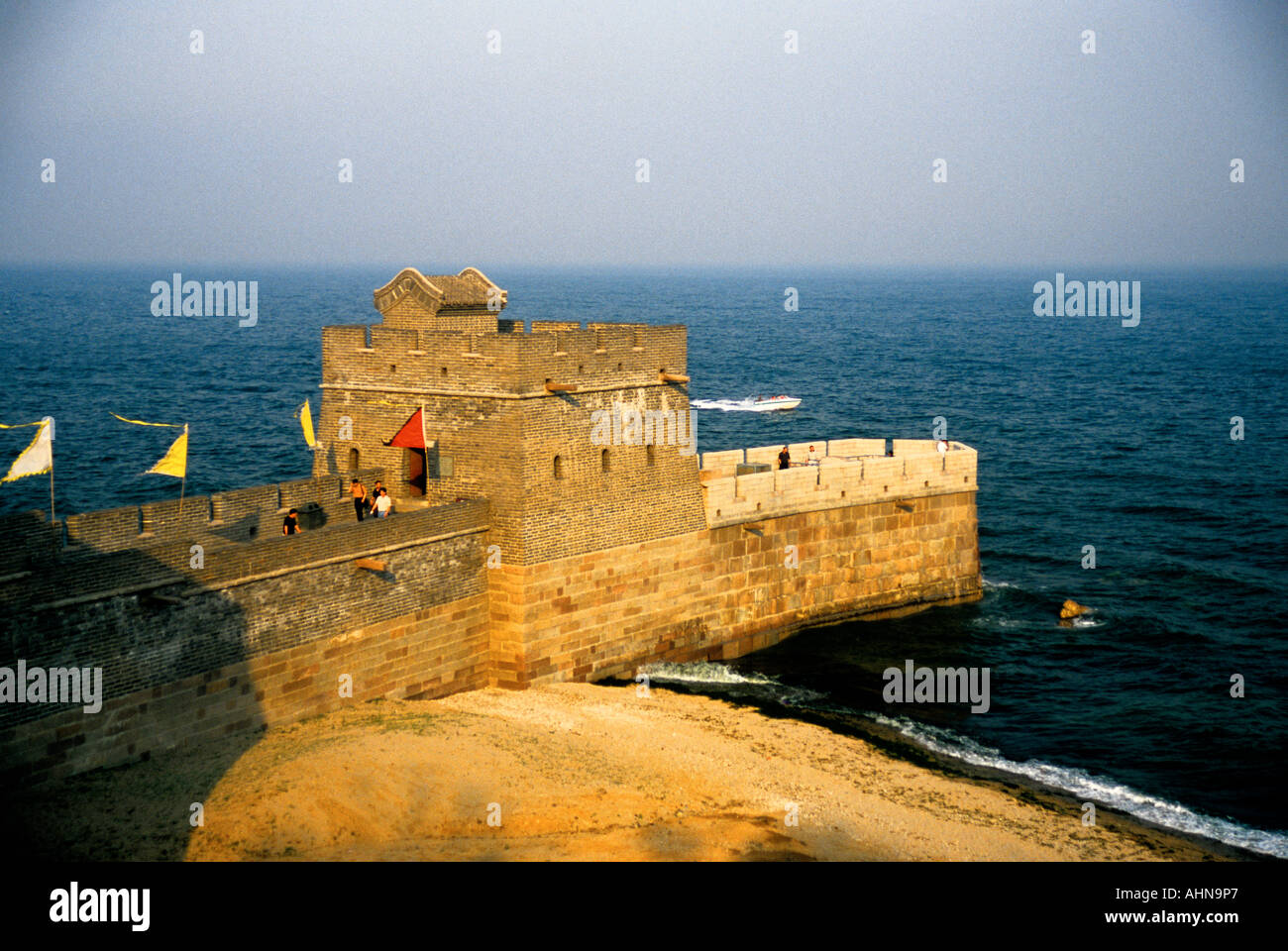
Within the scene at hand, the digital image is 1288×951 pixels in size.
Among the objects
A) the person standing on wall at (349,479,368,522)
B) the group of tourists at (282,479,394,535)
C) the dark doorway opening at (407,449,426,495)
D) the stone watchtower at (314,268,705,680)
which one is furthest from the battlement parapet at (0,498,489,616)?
the dark doorway opening at (407,449,426,495)

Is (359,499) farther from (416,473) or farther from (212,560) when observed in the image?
(212,560)

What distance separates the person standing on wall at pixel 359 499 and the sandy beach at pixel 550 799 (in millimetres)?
4868

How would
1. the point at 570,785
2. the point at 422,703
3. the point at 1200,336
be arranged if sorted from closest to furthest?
the point at 570,785
the point at 422,703
the point at 1200,336

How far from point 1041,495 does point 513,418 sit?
3475cm

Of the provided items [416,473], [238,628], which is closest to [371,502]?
[416,473]

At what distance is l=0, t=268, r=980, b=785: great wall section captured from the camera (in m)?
23.3

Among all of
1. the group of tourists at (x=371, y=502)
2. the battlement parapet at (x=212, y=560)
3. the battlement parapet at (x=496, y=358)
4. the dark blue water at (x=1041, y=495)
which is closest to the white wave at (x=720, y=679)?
the dark blue water at (x=1041, y=495)

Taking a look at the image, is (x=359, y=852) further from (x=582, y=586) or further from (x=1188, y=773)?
(x=1188, y=773)

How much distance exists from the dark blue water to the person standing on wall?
27.8 ft

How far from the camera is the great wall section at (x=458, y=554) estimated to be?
918 inches

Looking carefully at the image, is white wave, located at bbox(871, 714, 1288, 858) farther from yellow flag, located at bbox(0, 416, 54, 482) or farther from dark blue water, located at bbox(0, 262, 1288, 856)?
yellow flag, located at bbox(0, 416, 54, 482)

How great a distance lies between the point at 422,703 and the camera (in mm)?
28359

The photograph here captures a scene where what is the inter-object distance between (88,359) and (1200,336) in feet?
371
